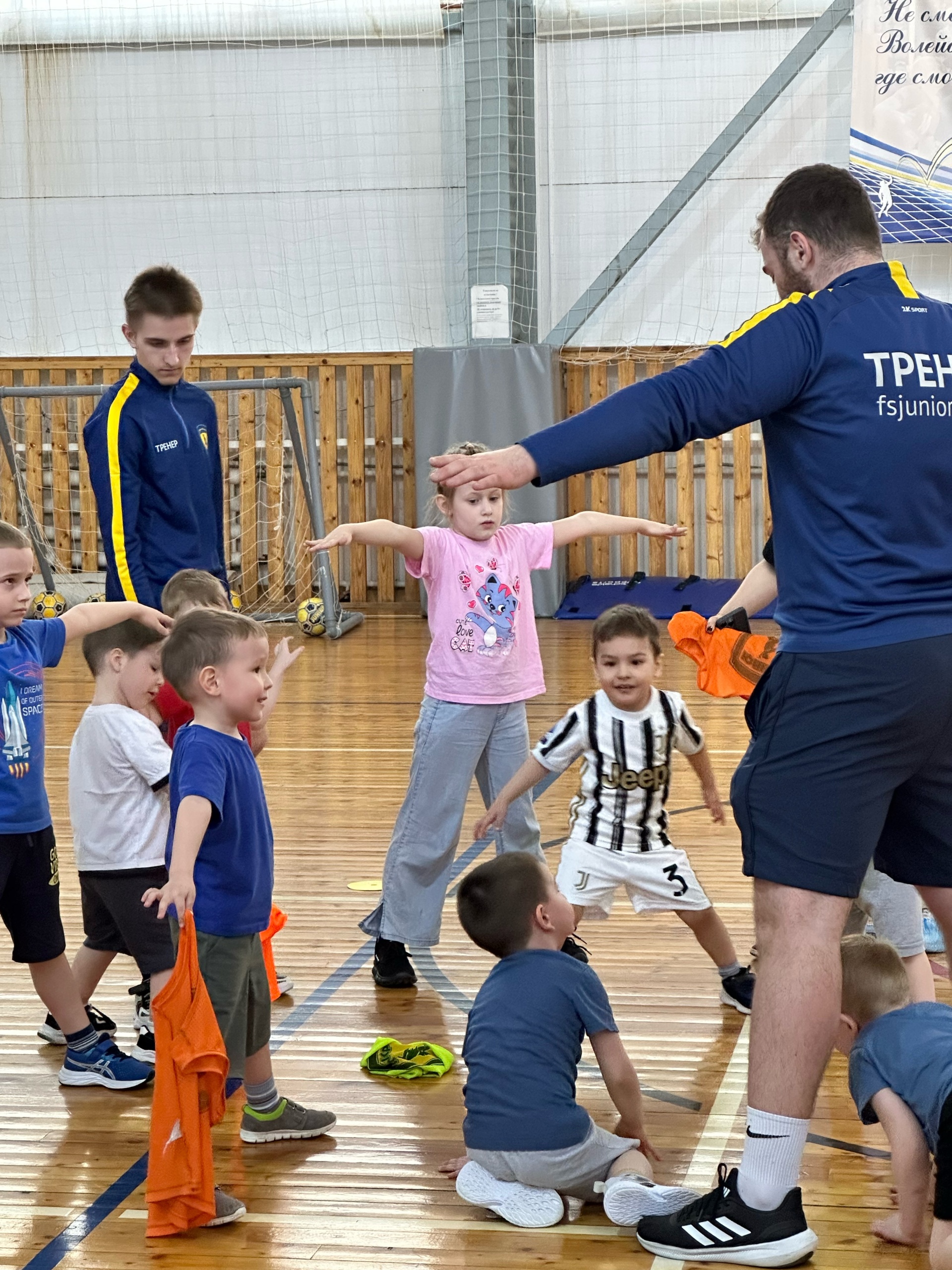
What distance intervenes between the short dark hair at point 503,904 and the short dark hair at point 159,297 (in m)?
1.73

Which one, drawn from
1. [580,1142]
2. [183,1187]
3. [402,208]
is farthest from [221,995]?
[402,208]

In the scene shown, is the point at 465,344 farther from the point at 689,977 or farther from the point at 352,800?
the point at 689,977

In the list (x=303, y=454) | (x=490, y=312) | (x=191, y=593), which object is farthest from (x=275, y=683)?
(x=490, y=312)

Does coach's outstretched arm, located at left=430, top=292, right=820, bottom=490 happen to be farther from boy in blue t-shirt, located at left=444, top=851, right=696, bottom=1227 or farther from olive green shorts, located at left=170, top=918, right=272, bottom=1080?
olive green shorts, located at left=170, top=918, right=272, bottom=1080

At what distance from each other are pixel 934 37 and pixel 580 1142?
33.7 feet

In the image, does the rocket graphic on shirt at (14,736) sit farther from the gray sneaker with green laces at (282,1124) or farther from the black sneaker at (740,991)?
the black sneaker at (740,991)

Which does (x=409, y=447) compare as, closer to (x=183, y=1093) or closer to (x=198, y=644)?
(x=198, y=644)

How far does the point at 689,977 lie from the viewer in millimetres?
3641

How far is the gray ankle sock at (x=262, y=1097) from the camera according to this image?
275 cm

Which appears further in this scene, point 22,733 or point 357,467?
point 357,467

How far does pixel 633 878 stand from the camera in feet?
11.0

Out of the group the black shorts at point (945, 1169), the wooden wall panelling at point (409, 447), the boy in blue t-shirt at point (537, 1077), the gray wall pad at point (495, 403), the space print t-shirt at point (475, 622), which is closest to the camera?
the black shorts at point (945, 1169)

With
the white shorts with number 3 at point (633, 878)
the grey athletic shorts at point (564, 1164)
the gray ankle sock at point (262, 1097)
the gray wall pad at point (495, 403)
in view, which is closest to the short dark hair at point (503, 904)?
the grey athletic shorts at point (564, 1164)

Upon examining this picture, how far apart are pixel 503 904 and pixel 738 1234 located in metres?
0.66
